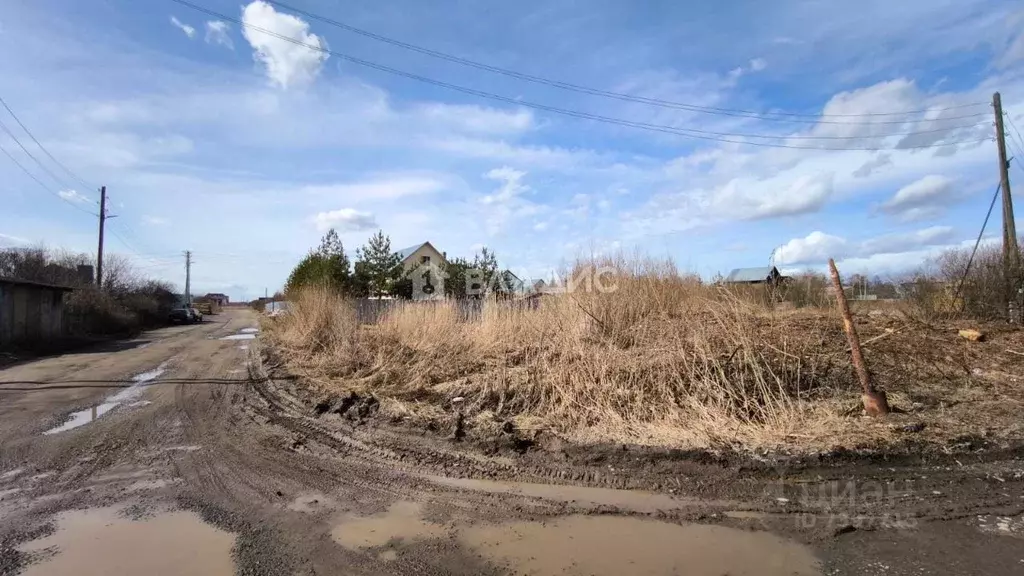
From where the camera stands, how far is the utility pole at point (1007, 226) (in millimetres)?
12961

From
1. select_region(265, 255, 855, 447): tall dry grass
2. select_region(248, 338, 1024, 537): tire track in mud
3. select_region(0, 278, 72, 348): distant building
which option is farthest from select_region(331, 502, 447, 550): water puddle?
select_region(0, 278, 72, 348): distant building

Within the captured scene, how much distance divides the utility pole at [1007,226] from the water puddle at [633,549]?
1384 cm

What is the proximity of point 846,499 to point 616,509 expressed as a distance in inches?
72.0

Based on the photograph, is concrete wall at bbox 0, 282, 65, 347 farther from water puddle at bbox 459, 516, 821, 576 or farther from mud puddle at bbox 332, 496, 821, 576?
water puddle at bbox 459, 516, 821, 576

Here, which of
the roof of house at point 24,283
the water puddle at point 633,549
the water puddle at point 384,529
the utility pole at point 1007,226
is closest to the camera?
the water puddle at point 633,549

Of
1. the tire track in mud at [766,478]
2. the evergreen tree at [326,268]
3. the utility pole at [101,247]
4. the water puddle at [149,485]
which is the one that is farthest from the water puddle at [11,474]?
the utility pole at [101,247]

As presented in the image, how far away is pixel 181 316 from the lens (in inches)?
1683

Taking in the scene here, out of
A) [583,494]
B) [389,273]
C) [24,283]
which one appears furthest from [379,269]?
[583,494]

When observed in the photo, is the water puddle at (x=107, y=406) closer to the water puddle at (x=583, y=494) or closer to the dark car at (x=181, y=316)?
the water puddle at (x=583, y=494)

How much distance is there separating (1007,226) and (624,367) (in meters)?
14.2

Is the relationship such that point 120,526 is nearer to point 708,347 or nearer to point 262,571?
point 262,571

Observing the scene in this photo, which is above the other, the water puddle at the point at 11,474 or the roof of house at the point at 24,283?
the roof of house at the point at 24,283

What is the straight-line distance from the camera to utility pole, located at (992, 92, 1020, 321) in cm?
1296

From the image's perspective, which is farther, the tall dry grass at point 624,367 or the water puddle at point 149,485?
the tall dry grass at point 624,367
